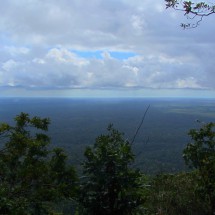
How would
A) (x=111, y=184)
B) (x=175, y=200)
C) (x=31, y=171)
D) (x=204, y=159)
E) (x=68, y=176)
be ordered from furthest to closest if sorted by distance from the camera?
(x=204, y=159)
(x=175, y=200)
(x=68, y=176)
(x=111, y=184)
(x=31, y=171)

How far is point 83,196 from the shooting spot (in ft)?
25.3

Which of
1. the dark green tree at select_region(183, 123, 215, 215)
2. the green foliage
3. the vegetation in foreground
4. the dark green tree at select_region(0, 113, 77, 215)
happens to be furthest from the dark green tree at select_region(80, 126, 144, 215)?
the dark green tree at select_region(183, 123, 215, 215)

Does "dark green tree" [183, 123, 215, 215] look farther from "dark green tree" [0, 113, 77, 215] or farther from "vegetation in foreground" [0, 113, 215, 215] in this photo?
"dark green tree" [0, 113, 77, 215]

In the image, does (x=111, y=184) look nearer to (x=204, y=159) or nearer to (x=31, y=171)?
(x=31, y=171)

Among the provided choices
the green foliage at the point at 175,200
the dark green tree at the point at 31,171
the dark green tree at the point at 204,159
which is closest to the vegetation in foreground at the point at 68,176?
the dark green tree at the point at 31,171

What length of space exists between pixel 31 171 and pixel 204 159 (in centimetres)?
577

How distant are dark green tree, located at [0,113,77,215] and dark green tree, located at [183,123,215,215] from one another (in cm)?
385

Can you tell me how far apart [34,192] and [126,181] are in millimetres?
1916

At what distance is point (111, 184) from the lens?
7.62 meters

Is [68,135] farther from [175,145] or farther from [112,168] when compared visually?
[112,168]

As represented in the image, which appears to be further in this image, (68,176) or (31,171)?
(68,176)

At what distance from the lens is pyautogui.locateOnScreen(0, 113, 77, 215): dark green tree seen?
6.89 meters

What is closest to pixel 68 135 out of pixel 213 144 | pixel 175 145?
pixel 175 145

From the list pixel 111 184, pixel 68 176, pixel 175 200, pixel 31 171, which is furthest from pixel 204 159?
pixel 31 171
